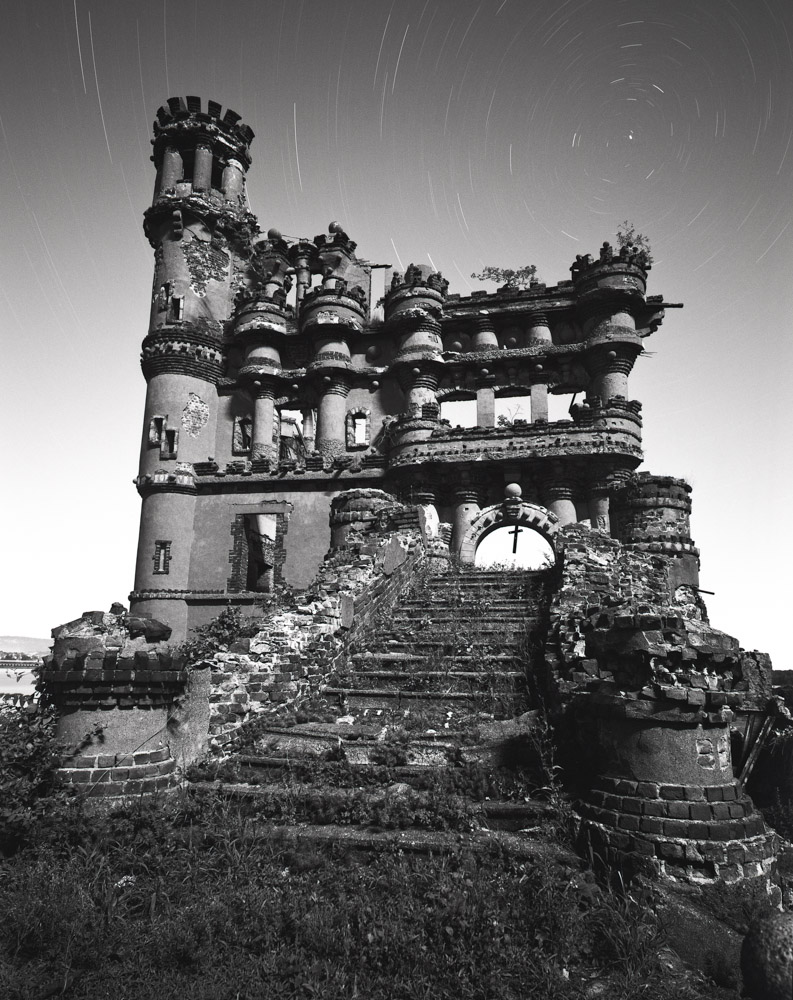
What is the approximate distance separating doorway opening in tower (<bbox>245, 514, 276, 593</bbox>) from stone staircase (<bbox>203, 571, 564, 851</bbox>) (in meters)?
14.1

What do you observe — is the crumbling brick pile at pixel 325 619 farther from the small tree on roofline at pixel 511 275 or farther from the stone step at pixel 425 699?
the small tree on roofline at pixel 511 275

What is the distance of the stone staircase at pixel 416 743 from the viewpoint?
16.6ft

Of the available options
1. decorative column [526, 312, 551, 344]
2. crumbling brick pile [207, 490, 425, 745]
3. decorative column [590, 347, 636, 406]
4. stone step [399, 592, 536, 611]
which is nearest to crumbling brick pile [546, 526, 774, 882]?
crumbling brick pile [207, 490, 425, 745]

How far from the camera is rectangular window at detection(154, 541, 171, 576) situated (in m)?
24.0

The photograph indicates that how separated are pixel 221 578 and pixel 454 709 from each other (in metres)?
18.0

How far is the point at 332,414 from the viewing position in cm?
2680

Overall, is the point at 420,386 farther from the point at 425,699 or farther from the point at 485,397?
the point at 425,699

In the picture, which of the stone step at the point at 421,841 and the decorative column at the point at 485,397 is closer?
the stone step at the point at 421,841

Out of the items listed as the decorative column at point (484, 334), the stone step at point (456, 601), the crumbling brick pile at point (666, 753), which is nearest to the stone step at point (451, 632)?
the stone step at point (456, 601)

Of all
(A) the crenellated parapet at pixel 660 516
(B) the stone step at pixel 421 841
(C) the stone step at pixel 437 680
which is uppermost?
(A) the crenellated parapet at pixel 660 516

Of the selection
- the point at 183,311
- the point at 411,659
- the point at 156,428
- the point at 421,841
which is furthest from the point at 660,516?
the point at 183,311

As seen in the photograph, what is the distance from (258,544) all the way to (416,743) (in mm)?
19201

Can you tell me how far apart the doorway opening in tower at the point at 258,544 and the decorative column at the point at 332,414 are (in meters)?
3.77

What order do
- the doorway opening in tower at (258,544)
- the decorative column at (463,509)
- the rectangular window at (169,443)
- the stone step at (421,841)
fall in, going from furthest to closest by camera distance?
the rectangular window at (169,443), the doorway opening in tower at (258,544), the decorative column at (463,509), the stone step at (421,841)
